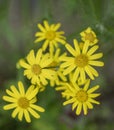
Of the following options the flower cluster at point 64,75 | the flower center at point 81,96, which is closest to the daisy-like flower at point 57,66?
the flower cluster at point 64,75

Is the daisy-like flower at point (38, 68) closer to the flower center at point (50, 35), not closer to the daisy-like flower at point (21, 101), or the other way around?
the daisy-like flower at point (21, 101)

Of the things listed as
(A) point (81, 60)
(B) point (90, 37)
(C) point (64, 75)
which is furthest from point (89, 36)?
(C) point (64, 75)

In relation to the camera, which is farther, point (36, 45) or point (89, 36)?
point (36, 45)

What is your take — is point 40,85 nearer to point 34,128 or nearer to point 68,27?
point 34,128

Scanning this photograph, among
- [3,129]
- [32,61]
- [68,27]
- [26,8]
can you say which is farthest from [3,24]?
[32,61]

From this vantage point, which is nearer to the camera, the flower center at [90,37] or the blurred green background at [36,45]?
the flower center at [90,37]

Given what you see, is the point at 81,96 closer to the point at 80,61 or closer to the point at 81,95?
the point at 81,95
